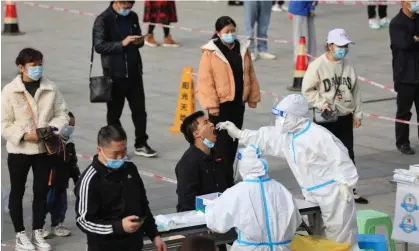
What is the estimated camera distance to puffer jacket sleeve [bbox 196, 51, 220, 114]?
36.9ft

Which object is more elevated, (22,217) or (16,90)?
(16,90)

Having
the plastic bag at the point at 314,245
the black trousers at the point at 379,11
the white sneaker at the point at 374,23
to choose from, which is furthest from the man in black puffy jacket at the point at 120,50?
the white sneaker at the point at 374,23

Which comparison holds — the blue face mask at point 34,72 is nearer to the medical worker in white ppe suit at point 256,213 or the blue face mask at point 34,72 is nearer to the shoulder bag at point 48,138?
the shoulder bag at point 48,138

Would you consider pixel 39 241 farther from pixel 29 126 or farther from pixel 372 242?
pixel 372 242

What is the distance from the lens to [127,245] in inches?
286

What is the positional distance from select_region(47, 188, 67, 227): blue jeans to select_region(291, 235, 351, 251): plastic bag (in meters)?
2.74

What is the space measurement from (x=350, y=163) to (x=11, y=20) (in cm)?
1331

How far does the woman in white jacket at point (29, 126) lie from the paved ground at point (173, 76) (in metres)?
0.32

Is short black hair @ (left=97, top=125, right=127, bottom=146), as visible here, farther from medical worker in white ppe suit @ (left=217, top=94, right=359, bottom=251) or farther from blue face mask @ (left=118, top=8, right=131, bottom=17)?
blue face mask @ (left=118, top=8, right=131, bottom=17)

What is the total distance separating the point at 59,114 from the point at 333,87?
2884 mm

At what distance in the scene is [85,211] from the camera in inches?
280

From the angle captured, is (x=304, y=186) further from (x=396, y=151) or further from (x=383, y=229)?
(x=396, y=151)

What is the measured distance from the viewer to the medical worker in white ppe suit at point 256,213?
7477 millimetres

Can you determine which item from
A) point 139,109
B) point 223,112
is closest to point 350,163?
point 223,112
